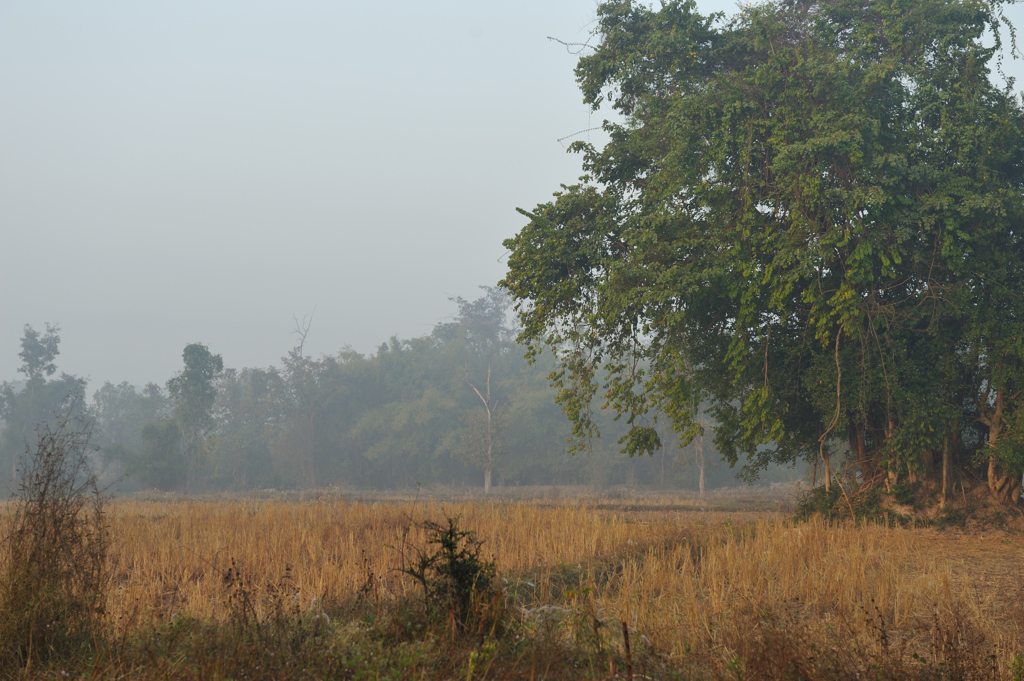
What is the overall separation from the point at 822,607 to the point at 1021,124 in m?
12.4

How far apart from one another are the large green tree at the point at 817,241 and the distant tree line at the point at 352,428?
32139mm

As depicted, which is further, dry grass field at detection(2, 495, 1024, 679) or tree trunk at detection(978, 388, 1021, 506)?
tree trunk at detection(978, 388, 1021, 506)

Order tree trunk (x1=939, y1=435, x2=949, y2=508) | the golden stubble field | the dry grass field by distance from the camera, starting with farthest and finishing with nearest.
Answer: tree trunk (x1=939, y1=435, x2=949, y2=508) → the golden stubble field → the dry grass field

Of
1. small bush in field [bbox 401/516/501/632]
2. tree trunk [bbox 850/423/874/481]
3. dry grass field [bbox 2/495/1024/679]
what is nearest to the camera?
dry grass field [bbox 2/495/1024/679]

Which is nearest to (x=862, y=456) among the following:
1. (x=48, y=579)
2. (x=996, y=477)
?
(x=996, y=477)

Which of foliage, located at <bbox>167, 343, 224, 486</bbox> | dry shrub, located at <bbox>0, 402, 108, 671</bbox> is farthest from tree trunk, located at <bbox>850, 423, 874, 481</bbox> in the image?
foliage, located at <bbox>167, 343, 224, 486</bbox>

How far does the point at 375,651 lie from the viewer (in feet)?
17.9

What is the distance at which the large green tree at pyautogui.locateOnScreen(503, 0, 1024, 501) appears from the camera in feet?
45.3

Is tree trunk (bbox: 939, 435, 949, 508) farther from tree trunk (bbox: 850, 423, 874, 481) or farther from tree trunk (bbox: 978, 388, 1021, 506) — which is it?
tree trunk (bbox: 850, 423, 874, 481)

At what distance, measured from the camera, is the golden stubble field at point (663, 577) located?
6.25 metres

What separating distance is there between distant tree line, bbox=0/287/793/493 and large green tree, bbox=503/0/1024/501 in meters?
32.1

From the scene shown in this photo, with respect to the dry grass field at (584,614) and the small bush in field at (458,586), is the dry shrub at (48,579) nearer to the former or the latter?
the dry grass field at (584,614)

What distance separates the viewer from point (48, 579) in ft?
18.8

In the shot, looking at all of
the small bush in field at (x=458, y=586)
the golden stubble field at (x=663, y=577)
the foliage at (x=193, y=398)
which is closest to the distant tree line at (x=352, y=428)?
the foliage at (x=193, y=398)
